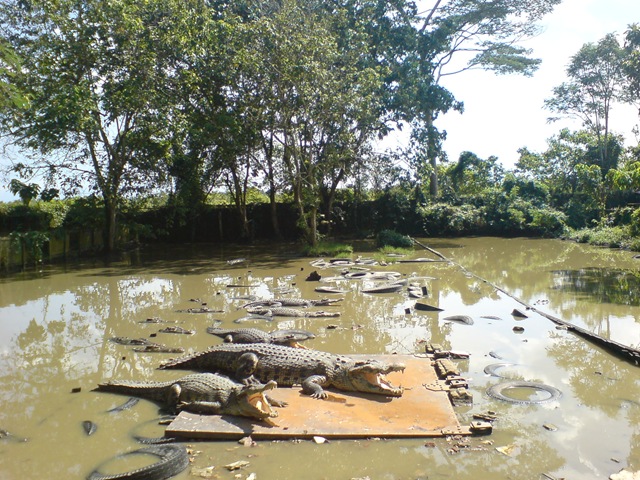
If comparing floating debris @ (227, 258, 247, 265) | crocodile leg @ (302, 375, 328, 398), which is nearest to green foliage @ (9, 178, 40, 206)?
floating debris @ (227, 258, 247, 265)

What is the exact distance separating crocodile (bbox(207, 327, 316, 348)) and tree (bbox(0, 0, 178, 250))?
34.9 ft

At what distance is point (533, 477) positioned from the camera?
3.74 metres

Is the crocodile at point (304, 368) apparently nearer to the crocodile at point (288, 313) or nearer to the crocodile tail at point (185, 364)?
the crocodile tail at point (185, 364)

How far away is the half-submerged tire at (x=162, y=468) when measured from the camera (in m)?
3.69

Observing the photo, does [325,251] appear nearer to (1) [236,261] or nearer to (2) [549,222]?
(1) [236,261]

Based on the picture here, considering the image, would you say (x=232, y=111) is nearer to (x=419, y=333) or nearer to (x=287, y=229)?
(x=287, y=229)

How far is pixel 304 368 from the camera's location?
212 inches

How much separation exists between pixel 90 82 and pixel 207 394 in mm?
15037

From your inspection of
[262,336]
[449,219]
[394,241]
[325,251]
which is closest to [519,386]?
[262,336]

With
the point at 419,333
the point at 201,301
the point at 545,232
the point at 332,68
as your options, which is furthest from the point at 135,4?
the point at 545,232

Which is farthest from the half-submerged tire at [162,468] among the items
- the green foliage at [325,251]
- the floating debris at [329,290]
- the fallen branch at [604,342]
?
the green foliage at [325,251]

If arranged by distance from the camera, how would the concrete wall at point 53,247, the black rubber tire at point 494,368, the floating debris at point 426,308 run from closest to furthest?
the black rubber tire at point 494,368, the floating debris at point 426,308, the concrete wall at point 53,247

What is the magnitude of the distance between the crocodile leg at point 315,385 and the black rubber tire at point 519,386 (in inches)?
63.7

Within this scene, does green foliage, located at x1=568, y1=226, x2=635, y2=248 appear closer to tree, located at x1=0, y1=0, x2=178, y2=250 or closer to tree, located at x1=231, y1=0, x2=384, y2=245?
tree, located at x1=231, y1=0, x2=384, y2=245
